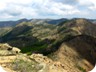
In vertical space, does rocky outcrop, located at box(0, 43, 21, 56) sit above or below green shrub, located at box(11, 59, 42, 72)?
below

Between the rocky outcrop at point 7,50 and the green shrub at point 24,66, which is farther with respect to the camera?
the rocky outcrop at point 7,50

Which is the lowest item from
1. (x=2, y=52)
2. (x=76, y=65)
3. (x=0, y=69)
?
(x=76, y=65)

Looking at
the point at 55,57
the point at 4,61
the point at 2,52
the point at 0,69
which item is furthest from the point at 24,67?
the point at 55,57

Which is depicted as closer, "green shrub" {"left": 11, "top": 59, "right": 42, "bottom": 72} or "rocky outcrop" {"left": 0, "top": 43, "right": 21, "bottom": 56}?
"green shrub" {"left": 11, "top": 59, "right": 42, "bottom": 72}

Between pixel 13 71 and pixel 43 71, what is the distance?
738cm

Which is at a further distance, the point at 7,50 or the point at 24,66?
the point at 7,50

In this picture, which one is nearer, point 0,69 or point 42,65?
point 0,69

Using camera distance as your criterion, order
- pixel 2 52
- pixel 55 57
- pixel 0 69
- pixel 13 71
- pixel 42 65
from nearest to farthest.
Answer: pixel 0 69
pixel 13 71
pixel 42 65
pixel 2 52
pixel 55 57

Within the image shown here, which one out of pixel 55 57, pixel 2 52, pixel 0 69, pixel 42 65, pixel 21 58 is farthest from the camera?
pixel 55 57

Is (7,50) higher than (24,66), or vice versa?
(24,66)

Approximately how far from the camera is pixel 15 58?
6925 cm

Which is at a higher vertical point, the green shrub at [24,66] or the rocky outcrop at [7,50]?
the green shrub at [24,66]

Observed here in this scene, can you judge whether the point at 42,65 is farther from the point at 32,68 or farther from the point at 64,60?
the point at 64,60

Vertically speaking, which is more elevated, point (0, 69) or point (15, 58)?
point (0, 69)
